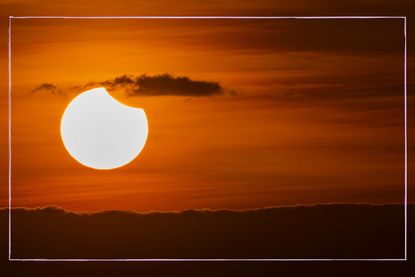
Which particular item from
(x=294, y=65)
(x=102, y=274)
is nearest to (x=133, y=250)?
(x=102, y=274)

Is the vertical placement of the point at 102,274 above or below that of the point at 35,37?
below

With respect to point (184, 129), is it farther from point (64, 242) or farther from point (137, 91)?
point (64, 242)

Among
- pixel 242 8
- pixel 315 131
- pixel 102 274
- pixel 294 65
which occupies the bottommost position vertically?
pixel 102 274

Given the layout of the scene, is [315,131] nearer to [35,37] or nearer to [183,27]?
[183,27]

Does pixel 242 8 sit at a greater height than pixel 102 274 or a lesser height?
greater

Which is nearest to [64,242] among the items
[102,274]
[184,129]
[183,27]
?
[102,274]

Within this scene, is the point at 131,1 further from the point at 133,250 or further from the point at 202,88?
the point at 133,250
